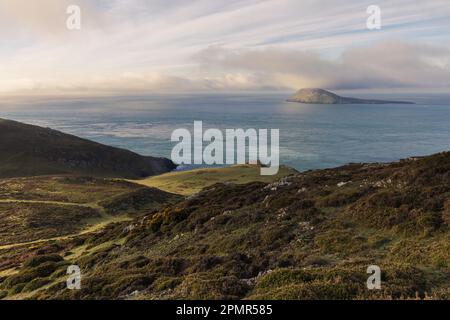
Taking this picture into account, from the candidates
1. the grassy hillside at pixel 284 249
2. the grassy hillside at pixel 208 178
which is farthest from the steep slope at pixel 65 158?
the grassy hillside at pixel 284 249

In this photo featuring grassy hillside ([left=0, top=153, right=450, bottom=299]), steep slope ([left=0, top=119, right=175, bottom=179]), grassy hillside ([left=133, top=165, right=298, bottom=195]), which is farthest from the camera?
steep slope ([left=0, top=119, right=175, bottom=179])

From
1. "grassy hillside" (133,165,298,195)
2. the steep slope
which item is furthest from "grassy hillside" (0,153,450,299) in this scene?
the steep slope

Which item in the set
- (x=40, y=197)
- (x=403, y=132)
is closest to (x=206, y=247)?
(x=40, y=197)

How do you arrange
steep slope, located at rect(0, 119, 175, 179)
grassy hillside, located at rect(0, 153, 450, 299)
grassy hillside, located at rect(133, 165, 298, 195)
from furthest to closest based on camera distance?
steep slope, located at rect(0, 119, 175, 179), grassy hillside, located at rect(133, 165, 298, 195), grassy hillside, located at rect(0, 153, 450, 299)

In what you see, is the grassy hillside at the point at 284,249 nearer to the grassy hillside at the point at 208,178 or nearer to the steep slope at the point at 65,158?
the grassy hillside at the point at 208,178

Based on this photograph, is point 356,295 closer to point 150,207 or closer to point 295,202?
point 295,202

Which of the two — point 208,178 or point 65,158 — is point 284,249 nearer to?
point 208,178

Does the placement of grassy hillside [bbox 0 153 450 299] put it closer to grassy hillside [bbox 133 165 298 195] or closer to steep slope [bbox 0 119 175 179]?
grassy hillside [bbox 133 165 298 195]
